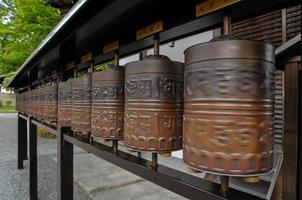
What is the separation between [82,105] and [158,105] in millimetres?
621

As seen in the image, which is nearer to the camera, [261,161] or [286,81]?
[261,161]

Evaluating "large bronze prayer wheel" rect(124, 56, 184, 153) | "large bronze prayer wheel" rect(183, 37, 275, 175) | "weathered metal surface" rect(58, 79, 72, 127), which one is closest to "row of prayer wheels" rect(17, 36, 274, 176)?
"large bronze prayer wheel" rect(183, 37, 275, 175)

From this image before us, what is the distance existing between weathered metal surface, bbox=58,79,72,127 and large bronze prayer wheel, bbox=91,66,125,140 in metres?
0.51

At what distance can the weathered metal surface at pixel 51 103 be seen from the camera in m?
1.88

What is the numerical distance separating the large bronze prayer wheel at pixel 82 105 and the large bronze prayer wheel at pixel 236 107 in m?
0.80

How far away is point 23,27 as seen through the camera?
6430 millimetres

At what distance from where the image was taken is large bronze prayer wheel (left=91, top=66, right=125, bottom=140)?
1.07m

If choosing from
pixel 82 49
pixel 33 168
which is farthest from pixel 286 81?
pixel 33 168

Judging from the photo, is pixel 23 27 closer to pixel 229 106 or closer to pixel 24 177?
pixel 24 177

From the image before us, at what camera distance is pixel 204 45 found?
0.61 m

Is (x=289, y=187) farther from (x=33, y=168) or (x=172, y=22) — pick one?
(x=33, y=168)

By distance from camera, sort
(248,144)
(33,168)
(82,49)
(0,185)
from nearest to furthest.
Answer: (248,144), (82,49), (33,168), (0,185)

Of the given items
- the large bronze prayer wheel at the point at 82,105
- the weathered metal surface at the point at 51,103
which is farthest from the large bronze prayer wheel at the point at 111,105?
the weathered metal surface at the point at 51,103

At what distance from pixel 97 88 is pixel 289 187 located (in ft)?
3.17
